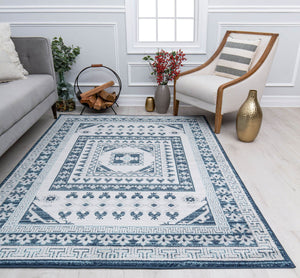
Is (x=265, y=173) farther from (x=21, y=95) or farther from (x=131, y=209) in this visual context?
(x=21, y=95)

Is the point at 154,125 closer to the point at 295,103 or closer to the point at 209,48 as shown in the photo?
the point at 209,48

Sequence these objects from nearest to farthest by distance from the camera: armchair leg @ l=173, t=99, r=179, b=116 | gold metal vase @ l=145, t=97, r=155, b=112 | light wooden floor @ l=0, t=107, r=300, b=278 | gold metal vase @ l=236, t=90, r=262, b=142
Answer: light wooden floor @ l=0, t=107, r=300, b=278 < gold metal vase @ l=236, t=90, r=262, b=142 < armchair leg @ l=173, t=99, r=179, b=116 < gold metal vase @ l=145, t=97, r=155, b=112

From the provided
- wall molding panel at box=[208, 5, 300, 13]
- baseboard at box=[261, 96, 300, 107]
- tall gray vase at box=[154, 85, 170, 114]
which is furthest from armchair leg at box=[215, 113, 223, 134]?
wall molding panel at box=[208, 5, 300, 13]

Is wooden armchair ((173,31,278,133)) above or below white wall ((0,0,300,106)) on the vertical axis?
below

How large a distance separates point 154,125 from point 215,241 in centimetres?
164

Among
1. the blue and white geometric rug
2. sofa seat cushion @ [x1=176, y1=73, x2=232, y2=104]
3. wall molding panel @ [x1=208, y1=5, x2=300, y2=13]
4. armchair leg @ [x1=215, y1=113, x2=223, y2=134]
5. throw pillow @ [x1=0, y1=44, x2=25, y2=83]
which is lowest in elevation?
the blue and white geometric rug

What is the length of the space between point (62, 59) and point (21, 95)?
1044mm

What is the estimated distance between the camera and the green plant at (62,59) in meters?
3.24

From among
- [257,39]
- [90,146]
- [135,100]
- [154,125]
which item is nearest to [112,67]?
[135,100]

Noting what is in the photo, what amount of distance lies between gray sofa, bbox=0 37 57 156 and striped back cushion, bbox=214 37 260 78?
5.62ft

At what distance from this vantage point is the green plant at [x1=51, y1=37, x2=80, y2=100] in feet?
10.6

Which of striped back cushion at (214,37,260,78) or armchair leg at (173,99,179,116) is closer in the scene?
striped back cushion at (214,37,260,78)

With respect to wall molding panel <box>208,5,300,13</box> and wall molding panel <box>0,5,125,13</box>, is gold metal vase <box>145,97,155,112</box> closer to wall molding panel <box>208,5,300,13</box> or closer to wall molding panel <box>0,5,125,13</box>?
wall molding panel <box>0,5,125,13</box>

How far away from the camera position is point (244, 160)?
2.32 metres
